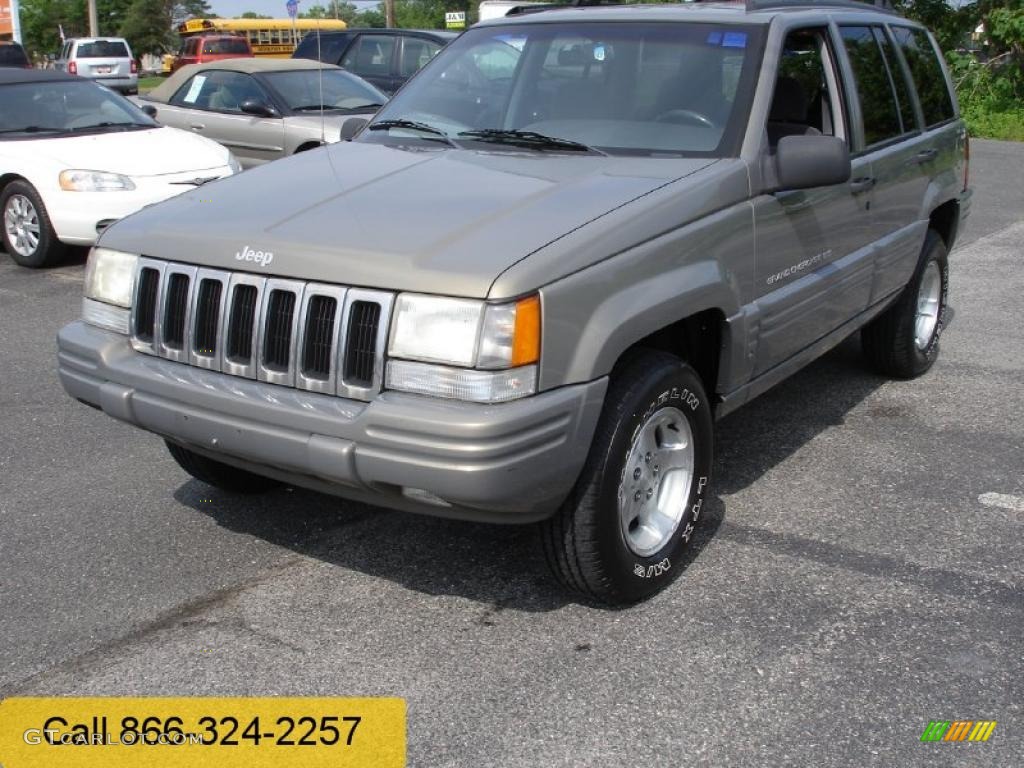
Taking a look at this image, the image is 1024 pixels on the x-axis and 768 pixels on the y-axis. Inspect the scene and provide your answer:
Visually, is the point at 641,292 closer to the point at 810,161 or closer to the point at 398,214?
the point at 398,214

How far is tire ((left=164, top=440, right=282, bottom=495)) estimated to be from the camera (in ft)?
15.0

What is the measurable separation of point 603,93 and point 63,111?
7.16 metres

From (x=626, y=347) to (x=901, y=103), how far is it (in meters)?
2.99

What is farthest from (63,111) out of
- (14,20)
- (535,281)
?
(14,20)

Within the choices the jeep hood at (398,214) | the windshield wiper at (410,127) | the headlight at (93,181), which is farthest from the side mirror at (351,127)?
the headlight at (93,181)

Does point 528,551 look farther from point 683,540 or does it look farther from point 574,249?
point 574,249

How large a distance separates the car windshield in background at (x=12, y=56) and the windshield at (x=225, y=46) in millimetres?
8919

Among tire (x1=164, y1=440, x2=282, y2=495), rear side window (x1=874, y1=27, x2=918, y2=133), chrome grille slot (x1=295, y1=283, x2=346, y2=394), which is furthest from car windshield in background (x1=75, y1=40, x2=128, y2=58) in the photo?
chrome grille slot (x1=295, y1=283, x2=346, y2=394)

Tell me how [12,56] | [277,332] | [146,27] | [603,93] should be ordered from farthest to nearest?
[146,27], [12,56], [603,93], [277,332]

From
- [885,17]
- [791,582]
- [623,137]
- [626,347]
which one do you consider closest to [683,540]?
[791,582]

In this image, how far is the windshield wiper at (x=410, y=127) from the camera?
4.75 meters

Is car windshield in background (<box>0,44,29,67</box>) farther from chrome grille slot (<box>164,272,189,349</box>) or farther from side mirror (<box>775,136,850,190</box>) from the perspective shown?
side mirror (<box>775,136,850,190</box>)

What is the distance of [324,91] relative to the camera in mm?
11797

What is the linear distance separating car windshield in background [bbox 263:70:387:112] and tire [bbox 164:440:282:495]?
7.60 metres
